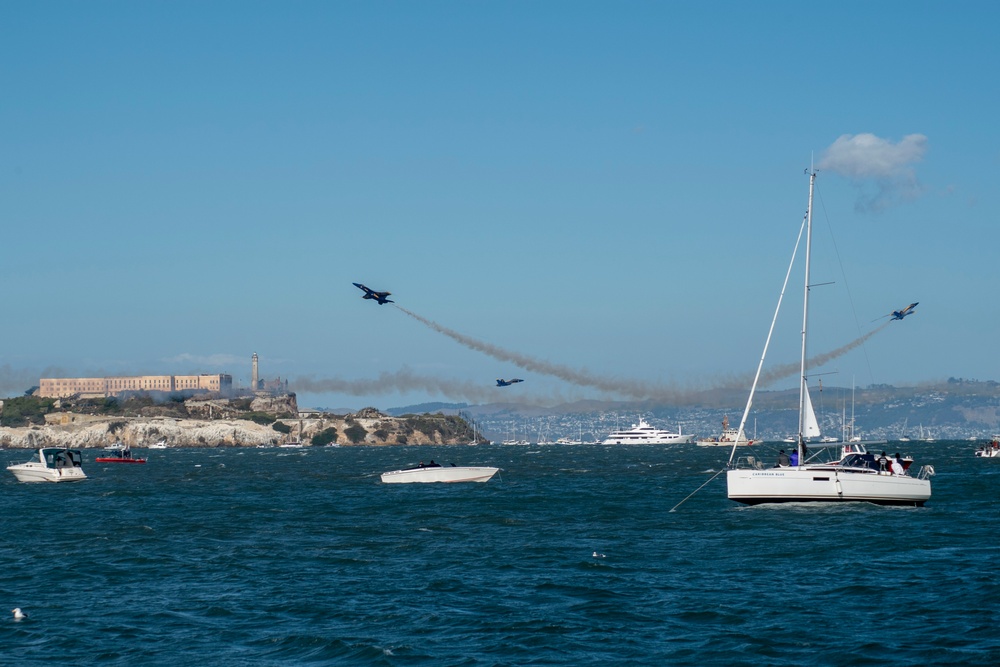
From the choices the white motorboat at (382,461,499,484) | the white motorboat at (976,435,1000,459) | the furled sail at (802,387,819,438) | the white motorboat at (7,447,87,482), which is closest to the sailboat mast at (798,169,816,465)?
the furled sail at (802,387,819,438)

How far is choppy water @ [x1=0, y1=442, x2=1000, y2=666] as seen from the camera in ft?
91.2

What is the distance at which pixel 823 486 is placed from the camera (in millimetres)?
58438

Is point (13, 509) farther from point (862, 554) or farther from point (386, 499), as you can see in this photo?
point (862, 554)

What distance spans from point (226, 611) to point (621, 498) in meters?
44.6

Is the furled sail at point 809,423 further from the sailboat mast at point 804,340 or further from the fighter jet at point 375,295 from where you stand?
the fighter jet at point 375,295

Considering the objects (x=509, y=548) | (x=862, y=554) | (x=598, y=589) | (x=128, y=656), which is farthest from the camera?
(x=509, y=548)

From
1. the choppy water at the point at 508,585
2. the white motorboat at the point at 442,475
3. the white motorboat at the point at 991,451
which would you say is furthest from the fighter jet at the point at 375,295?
the white motorboat at the point at 991,451

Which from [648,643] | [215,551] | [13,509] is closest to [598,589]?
[648,643]

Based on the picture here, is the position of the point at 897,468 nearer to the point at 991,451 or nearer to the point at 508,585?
the point at 508,585

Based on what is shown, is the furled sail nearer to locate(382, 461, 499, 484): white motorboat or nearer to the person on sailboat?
the person on sailboat

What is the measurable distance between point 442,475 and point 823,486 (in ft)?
144

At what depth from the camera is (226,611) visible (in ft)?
108

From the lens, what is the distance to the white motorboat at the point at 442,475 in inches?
3762

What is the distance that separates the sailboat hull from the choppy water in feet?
2.88
